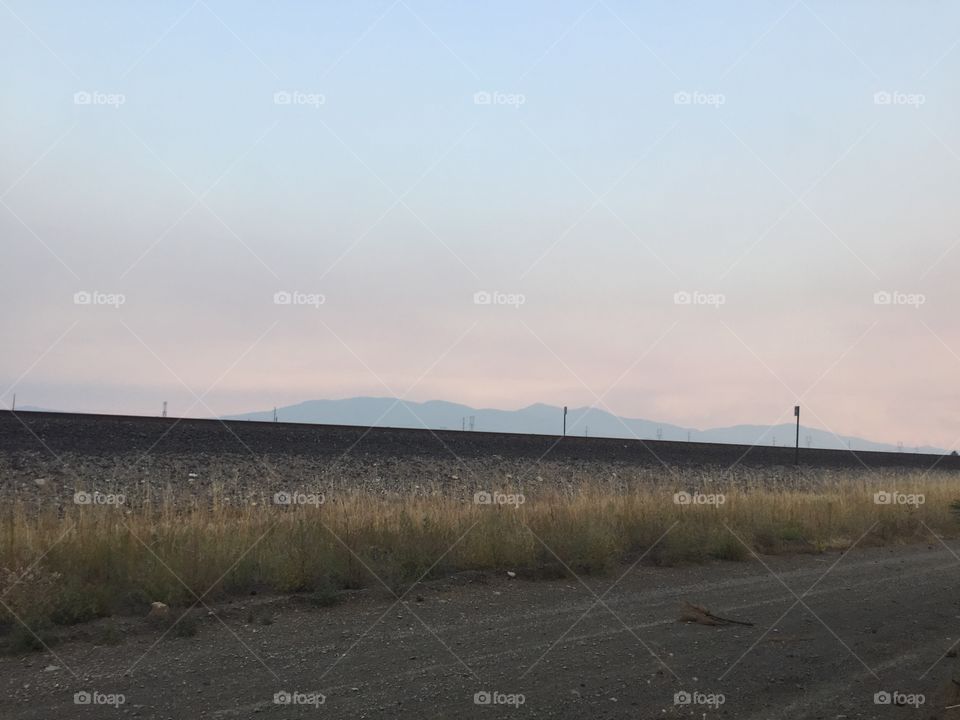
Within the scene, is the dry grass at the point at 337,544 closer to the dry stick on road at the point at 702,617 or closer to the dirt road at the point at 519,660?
the dirt road at the point at 519,660

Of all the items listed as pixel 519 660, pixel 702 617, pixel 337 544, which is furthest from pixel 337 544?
pixel 702 617

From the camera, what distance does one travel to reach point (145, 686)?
6.38m

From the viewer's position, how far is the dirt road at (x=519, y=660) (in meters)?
6.02

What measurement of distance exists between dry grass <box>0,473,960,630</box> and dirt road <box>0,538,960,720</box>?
0.54 m

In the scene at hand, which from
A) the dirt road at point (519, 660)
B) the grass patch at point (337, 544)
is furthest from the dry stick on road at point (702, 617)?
the grass patch at point (337, 544)

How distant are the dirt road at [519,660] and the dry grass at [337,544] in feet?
1.79

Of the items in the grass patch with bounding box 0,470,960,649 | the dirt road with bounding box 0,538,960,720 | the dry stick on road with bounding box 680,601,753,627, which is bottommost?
the dirt road with bounding box 0,538,960,720

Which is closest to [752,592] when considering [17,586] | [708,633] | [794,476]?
[708,633]

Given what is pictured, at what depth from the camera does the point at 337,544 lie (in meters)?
10.9

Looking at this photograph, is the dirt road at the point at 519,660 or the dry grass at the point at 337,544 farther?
the dry grass at the point at 337,544

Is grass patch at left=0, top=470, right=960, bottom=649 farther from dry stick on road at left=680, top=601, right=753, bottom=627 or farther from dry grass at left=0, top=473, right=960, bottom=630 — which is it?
dry stick on road at left=680, top=601, right=753, bottom=627

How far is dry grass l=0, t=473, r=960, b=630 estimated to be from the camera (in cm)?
881

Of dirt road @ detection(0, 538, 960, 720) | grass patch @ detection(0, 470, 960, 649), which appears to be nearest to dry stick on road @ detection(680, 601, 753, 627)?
dirt road @ detection(0, 538, 960, 720)

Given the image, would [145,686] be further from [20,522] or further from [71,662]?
[20,522]
